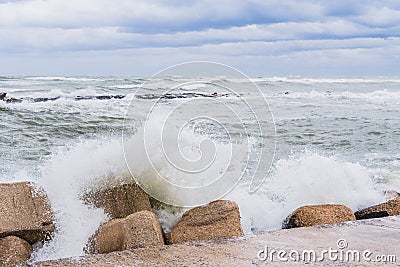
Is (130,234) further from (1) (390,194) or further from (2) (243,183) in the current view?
(1) (390,194)

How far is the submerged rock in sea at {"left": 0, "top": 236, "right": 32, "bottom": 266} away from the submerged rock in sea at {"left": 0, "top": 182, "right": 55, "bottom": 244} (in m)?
0.07

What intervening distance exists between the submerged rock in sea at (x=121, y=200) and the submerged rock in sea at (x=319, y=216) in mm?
1113

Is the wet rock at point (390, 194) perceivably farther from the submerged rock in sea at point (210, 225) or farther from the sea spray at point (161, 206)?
the submerged rock in sea at point (210, 225)

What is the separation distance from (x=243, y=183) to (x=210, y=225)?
2.72 meters

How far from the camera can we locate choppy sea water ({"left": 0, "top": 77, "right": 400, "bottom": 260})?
4.21m

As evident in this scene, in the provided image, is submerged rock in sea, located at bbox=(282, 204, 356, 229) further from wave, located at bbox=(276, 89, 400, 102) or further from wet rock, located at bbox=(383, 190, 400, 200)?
wave, located at bbox=(276, 89, 400, 102)

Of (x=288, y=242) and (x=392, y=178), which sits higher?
(x=288, y=242)

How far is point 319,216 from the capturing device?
3.77 m

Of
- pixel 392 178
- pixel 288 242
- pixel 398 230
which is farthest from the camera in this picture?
pixel 392 178

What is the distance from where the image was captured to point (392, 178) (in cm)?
707

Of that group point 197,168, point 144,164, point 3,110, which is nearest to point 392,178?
point 197,168

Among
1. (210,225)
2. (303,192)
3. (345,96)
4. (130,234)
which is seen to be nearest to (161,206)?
(210,225)

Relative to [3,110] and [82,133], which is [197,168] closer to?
[82,133]

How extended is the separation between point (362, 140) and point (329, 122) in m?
2.91
